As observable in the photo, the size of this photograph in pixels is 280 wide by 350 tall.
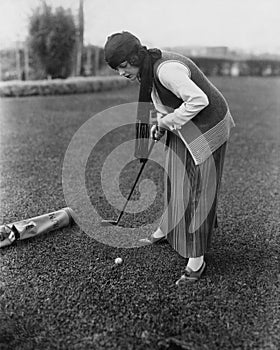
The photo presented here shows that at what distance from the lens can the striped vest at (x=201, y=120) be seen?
166cm

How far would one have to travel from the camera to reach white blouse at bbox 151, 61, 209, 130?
5.12 ft

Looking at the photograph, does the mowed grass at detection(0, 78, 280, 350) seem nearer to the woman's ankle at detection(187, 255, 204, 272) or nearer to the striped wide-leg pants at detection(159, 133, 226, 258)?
the woman's ankle at detection(187, 255, 204, 272)

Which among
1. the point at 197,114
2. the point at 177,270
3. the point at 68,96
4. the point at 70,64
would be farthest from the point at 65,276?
the point at 70,64

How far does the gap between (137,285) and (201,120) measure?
26.9 inches

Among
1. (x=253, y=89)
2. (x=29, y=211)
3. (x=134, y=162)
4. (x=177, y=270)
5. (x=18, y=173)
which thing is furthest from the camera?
(x=253, y=89)

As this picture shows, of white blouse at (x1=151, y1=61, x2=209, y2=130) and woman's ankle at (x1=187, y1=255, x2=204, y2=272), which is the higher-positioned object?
white blouse at (x1=151, y1=61, x2=209, y2=130)

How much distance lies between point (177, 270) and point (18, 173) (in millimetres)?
1664

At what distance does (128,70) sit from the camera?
167cm

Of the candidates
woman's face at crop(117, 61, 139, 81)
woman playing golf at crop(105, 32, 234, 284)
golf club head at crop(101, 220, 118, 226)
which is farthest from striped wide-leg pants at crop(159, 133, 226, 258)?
golf club head at crop(101, 220, 118, 226)

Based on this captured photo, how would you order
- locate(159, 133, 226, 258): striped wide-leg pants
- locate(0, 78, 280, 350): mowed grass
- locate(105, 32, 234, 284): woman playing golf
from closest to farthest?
locate(0, 78, 280, 350): mowed grass, locate(105, 32, 234, 284): woman playing golf, locate(159, 133, 226, 258): striped wide-leg pants

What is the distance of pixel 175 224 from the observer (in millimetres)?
1896

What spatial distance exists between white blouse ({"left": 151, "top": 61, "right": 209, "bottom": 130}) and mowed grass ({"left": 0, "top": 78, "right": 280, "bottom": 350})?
2.14ft

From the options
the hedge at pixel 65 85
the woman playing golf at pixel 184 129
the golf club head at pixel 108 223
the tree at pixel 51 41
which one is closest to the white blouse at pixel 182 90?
the woman playing golf at pixel 184 129

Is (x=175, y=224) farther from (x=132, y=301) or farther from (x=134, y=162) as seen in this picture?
(x=134, y=162)
